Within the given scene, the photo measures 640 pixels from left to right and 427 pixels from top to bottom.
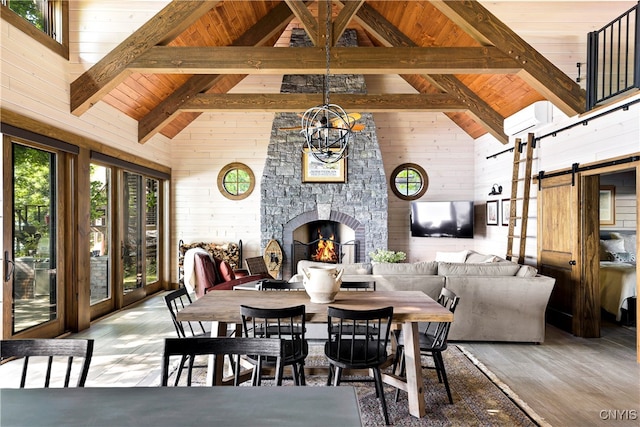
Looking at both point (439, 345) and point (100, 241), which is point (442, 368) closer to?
point (439, 345)

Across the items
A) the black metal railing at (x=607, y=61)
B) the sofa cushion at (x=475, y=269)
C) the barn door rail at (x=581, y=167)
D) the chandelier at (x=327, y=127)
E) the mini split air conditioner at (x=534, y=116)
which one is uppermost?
the black metal railing at (x=607, y=61)

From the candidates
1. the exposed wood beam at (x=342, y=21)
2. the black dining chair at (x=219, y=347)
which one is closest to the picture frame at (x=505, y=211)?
the exposed wood beam at (x=342, y=21)

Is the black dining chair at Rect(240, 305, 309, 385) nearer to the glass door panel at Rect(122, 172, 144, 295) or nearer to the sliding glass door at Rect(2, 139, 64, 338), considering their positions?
the sliding glass door at Rect(2, 139, 64, 338)

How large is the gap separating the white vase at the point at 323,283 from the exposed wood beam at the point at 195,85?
4659 mm

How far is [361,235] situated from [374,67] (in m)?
3.86

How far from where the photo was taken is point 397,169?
8.52 m

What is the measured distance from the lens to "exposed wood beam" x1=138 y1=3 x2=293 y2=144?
649cm

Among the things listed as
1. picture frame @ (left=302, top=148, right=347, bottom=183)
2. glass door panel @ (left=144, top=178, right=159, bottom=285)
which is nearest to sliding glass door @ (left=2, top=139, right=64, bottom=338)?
glass door panel @ (left=144, top=178, right=159, bottom=285)

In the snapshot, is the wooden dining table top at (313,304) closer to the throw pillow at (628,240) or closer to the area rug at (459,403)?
the area rug at (459,403)

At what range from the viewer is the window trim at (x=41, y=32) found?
12.2 feet

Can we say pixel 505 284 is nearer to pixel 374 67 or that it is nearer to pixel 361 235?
pixel 374 67

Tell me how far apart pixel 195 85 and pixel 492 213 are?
568cm

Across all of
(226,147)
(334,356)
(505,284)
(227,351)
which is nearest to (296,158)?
(226,147)

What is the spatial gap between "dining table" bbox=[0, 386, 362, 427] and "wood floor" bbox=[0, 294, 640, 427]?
2.19m
